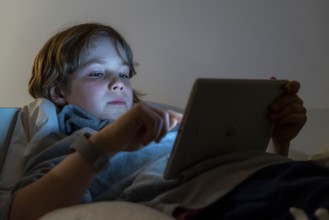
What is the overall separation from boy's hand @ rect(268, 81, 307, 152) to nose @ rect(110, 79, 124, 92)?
0.39 meters

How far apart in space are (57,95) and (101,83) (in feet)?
0.51

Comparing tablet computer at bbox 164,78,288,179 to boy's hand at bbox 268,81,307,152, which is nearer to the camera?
tablet computer at bbox 164,78,288,179

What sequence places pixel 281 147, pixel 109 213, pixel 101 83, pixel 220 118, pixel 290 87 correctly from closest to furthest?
pixel 109 213
pixel 220 118
pixel 290 87
pixel 281 147
pixel 101 83

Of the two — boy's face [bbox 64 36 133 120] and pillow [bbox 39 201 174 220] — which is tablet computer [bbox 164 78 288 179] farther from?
boy's face [bbox 64 36 133 120]

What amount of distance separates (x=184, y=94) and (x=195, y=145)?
0.87m

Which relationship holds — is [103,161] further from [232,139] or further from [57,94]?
[57,94]

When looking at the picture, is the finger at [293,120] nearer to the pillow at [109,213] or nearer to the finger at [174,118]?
the finger at [174,118]

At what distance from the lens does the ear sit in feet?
3.11

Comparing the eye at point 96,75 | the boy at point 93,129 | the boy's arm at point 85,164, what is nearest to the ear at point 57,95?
the boy at point 93,129

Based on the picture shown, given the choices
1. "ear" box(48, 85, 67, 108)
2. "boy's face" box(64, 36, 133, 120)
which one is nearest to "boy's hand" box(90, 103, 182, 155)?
"boy's face" box(64, 36, 133, 120)

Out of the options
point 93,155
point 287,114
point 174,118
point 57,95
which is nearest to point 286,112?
point 287,114

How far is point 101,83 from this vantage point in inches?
34.9

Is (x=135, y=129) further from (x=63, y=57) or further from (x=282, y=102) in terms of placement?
(x=63, y=57)

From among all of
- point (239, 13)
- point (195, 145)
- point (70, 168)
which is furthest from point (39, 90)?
point (239, 13)
